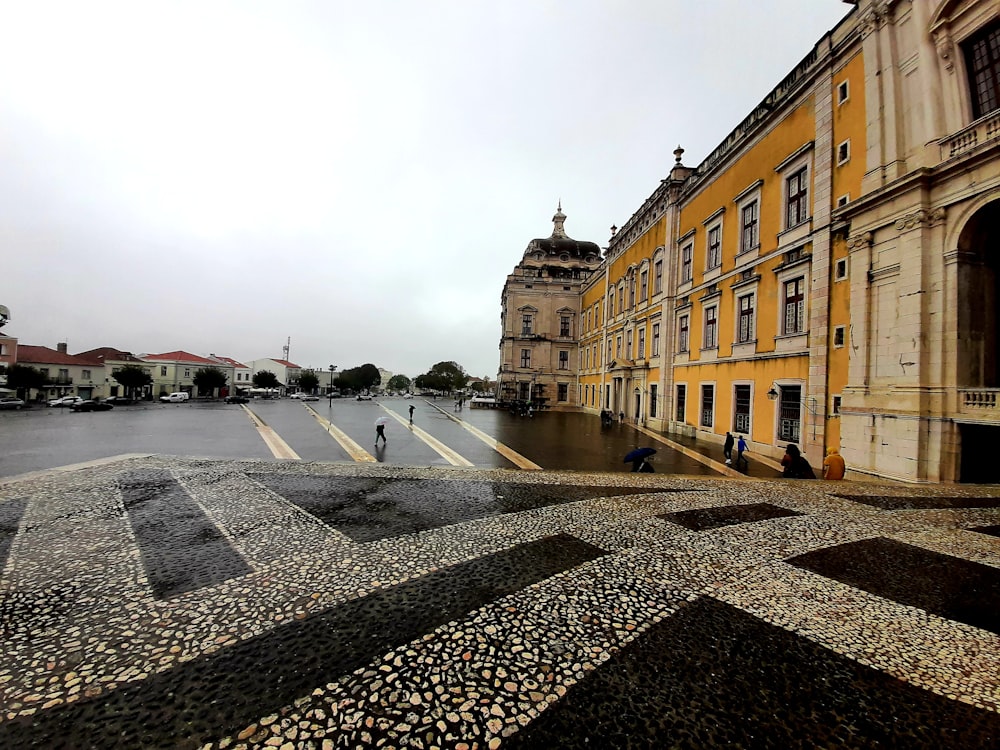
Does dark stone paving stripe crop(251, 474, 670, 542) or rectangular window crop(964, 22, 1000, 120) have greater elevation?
rectangular window crop(964, 22, 1000, 120)

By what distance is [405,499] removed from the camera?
352 inches

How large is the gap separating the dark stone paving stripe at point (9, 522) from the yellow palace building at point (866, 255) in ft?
59.3

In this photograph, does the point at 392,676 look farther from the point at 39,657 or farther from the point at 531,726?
the point at 39,657

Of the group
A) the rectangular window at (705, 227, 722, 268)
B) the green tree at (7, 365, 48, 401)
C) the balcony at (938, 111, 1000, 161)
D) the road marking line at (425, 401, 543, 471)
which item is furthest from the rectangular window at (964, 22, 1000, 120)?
the green tree at (7, 365, 48, 401)

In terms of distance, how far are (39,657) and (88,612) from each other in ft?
2.56

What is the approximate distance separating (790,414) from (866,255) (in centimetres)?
611

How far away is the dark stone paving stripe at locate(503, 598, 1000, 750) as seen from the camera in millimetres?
2873

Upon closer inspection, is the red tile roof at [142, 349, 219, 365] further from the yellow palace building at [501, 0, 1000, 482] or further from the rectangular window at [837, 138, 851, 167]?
the rectangular window at [837, 138, 851, 167]

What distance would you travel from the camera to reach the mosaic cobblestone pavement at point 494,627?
2984 millimetres

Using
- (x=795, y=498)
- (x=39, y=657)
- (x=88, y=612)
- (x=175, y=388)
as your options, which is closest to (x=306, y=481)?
(x=88, y=612)

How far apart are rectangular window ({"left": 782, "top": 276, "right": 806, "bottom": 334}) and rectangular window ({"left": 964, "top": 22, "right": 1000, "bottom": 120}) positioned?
6.01m

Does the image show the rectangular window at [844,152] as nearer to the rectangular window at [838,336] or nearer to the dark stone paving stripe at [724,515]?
the rectangular window at [838,336]

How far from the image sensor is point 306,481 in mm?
10391

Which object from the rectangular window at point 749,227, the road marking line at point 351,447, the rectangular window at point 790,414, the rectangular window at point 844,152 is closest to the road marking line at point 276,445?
the road marking line at point 351,447
